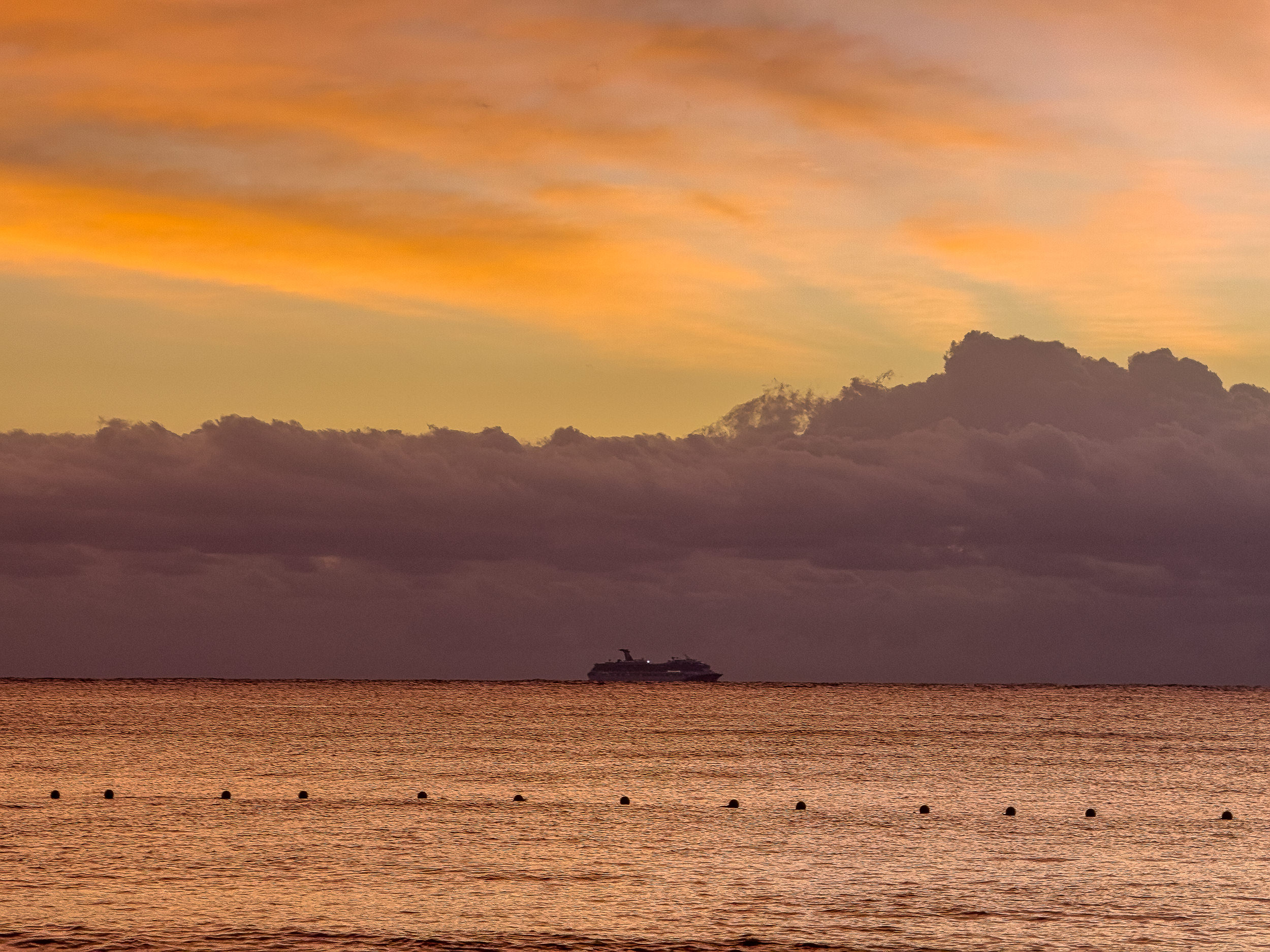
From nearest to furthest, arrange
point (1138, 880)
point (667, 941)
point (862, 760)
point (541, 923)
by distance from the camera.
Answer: point (667, 941)
point (541, 923)
point (1138, 880)
point (862, 760)

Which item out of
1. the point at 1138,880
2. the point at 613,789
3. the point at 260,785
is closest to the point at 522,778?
the point at 613,789

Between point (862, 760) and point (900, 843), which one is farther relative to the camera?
point (862, 760)

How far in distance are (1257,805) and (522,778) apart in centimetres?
4906

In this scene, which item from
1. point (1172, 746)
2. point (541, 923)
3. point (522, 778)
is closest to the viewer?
point (541, 923)

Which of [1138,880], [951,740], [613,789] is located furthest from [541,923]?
[951,740]

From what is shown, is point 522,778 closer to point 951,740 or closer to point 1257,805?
point 1257,805

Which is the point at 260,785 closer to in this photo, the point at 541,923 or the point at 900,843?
the point at 900,843

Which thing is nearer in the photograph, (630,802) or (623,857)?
(623,857)

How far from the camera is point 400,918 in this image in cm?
4584

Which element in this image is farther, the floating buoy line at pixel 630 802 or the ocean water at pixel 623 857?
the floating buoy line at pixel 630 802

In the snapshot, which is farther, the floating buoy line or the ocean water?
the floating buoy line

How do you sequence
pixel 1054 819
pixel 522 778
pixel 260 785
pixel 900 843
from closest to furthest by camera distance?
pixel 900 843
pixel 1054 819
pixel 260 785
pixel 522 778

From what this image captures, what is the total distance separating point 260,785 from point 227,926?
5330cm

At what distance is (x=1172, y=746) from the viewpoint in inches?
6432
